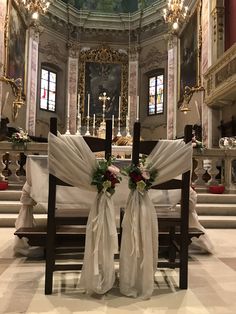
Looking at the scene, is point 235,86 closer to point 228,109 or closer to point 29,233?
point 228,109

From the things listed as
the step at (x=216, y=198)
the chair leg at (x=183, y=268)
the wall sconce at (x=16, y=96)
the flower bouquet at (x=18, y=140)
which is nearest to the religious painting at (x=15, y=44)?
the wall sconce at (x=16, y=96)

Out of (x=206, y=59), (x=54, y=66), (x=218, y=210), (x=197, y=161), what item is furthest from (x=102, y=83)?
(x=218, y=210)

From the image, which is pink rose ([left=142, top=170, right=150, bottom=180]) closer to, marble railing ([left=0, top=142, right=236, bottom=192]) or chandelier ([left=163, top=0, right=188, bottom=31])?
marble railing ([left=0, top=142, right=236, bottom=192])

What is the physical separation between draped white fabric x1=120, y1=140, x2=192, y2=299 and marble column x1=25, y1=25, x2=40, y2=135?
12968 mm

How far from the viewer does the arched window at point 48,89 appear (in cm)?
1728

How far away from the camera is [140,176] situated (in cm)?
302

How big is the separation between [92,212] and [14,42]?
12.2 m

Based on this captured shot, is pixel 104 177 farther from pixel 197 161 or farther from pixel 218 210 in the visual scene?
pixel 197 161

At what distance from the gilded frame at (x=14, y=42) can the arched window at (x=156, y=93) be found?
20.9 ft

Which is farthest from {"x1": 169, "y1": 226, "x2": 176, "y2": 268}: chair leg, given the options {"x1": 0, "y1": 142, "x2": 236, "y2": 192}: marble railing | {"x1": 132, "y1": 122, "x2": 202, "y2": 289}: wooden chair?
{"x1": 0, "y1": 142, "x2": 236, "y2": 192}: marble railing

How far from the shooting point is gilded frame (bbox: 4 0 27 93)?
12.6m

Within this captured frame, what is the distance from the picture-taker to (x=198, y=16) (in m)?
13.7

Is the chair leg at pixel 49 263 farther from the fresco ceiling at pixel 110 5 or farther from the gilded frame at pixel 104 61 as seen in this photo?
the fresco ceiling at pixel 110 5

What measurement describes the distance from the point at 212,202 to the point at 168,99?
33.9ft
